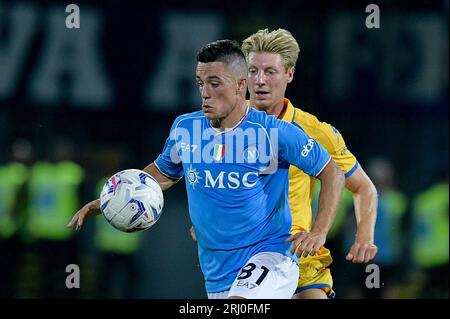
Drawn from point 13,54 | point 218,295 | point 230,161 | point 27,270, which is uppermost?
point 13,54

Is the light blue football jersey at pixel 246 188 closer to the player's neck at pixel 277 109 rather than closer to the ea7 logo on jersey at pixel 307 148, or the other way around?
the ea7 logo on jersey at pixel 307 148

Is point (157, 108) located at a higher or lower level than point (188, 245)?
higher

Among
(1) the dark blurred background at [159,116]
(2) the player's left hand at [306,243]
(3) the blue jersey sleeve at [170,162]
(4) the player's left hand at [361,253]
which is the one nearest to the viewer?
(2) the player's left hand at [306,243]

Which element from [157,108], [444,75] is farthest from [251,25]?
[444,75]

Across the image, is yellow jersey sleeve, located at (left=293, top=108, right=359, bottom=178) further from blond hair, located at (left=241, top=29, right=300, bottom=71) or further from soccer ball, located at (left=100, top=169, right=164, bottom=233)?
soccer ball, located at (left=100, top=169, right=164, bottom=233)

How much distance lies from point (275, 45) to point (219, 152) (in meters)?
1.15

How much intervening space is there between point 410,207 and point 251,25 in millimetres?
2648

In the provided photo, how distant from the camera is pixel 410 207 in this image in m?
11.6

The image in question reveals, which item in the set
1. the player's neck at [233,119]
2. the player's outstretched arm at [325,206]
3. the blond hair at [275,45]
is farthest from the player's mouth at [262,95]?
the player's outstretched arm at [325,206]

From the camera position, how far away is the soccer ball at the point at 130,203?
6191 millimetres

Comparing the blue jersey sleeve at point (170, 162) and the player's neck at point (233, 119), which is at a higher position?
the player's neck at point (233, 119)

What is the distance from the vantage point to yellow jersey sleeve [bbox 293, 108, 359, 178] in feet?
22.5

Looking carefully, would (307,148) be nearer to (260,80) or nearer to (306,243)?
(306,243)

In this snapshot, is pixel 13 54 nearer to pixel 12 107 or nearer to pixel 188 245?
pixel 12 107
